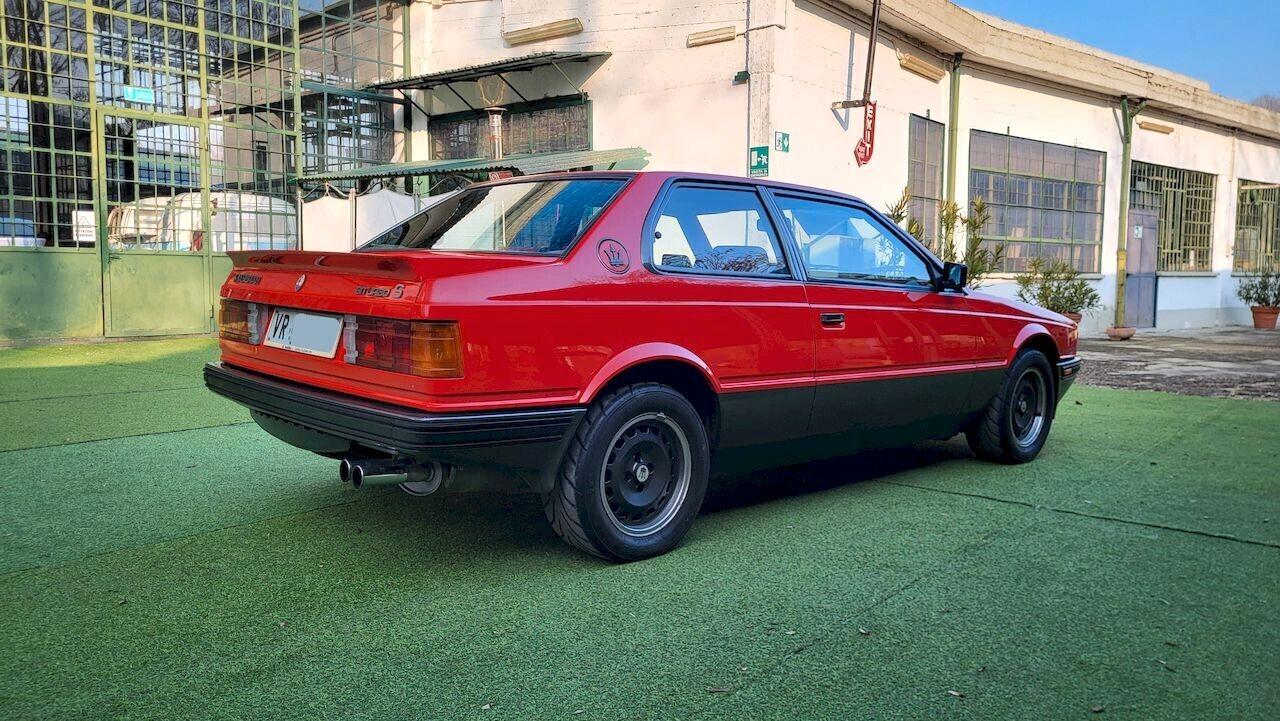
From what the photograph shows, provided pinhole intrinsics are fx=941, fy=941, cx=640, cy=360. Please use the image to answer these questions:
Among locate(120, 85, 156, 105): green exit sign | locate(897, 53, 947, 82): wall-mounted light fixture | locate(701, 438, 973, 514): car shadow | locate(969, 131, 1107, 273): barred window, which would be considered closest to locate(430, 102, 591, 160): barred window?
locate(120, 85, 156, 105): green exit sign

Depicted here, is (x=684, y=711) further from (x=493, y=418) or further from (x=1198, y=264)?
(x=1198, y=264)

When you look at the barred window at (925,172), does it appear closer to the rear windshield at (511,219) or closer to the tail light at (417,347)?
the rear windshield at (511,219)

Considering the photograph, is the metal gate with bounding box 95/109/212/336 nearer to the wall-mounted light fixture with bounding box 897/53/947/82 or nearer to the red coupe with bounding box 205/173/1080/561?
the red coupe with bounding box 205/173/1080/561

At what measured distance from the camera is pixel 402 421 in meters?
3.00

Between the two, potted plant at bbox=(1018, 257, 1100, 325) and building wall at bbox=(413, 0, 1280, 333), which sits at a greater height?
building wall at bbox=(413, 0, 1280, 333)

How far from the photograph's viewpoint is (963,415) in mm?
5129

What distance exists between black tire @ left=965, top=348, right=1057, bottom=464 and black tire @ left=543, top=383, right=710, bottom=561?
2.34 m

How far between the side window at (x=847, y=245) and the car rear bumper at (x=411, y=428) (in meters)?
1.61

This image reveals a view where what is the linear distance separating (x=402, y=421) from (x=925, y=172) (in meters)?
12.2

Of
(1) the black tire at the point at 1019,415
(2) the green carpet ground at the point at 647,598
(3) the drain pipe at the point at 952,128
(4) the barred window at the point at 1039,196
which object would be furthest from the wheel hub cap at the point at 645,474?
(4) the barred window at the point at 1039,196

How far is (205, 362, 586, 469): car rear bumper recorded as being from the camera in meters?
3.00

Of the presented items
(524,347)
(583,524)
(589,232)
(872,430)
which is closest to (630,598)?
(583,524)

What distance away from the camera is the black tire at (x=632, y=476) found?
132 inches

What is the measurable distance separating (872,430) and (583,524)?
1797 mm
